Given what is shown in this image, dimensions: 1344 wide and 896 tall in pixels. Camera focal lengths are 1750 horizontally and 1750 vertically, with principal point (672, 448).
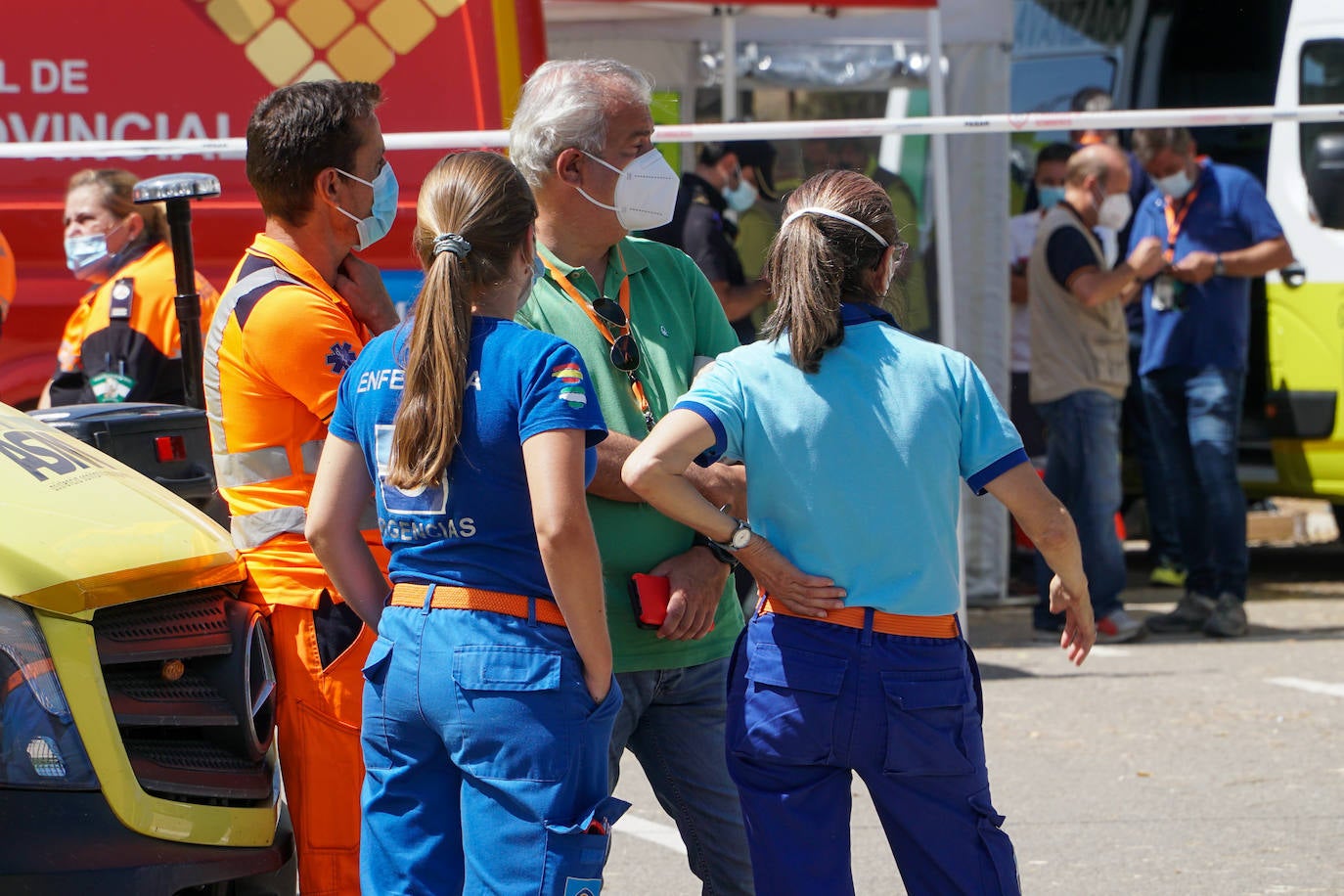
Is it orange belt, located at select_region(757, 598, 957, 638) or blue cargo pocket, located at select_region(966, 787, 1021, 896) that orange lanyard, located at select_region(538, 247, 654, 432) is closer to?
orange belt, located at select_region(757, 598, 957, 638)

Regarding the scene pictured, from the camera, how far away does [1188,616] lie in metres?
8.40

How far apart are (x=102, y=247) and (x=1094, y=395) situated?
4.45 metres

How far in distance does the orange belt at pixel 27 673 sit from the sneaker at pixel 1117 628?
6140mm

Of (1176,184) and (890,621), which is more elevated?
(1176,184)

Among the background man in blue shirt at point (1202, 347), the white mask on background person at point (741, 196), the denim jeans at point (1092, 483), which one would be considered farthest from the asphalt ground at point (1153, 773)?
the white mask on background person at point (741, 196)

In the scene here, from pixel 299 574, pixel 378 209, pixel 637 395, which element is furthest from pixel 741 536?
pixel 378 209

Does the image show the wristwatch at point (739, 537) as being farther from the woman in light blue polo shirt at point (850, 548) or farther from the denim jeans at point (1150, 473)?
the denim jeans at point (1150, 473)

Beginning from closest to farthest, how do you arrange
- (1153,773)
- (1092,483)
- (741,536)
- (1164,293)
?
(741,536)
(1153,773)
(1092,483)
(1164,293)

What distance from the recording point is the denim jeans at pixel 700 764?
131 inches

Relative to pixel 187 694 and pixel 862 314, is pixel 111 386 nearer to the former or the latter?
pixel 187 694

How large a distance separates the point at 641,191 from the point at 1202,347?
5590 mm

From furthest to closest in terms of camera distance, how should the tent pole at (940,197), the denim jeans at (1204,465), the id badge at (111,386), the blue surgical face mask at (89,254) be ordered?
the denim jeans at (1204,465) → the tent pole at (940,197) → the blue surgical face mask at (89,254) → the id badge at (111,386)

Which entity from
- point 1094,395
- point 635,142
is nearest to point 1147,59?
point 1094,395

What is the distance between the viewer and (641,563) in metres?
3.27
